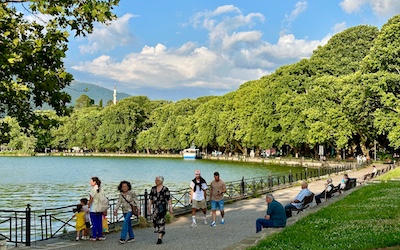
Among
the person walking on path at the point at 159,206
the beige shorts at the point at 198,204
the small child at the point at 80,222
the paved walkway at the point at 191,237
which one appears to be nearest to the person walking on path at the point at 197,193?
the beige shorts at the point at 198,204

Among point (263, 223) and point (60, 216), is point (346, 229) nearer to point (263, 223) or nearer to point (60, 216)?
point (263, 223)

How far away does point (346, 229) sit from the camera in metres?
11.6

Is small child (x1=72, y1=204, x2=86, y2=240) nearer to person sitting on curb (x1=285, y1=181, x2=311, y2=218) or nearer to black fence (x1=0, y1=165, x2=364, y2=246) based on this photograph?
black fence (x1=0, y1=165, x2=364, y2=246)

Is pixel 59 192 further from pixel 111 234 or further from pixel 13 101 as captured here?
pixel 13 101

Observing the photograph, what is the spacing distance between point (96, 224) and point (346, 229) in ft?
Result: 23.0

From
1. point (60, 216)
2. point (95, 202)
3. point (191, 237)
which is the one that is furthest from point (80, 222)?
point (60, 216)

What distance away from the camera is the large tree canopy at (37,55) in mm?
10297

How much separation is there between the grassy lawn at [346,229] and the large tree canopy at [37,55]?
6.33 m

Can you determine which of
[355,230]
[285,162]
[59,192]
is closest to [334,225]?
[355,230]

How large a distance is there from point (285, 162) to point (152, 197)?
62.2m

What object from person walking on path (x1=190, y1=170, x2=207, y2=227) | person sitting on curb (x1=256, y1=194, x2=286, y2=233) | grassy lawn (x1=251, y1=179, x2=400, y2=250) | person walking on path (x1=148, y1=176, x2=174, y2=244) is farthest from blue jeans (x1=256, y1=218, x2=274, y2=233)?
person walking on path (x1=190, y1=170, x2=207, y2=227)

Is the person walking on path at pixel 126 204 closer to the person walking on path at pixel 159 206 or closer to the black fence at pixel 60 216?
the person walking on path at pixel 159 206

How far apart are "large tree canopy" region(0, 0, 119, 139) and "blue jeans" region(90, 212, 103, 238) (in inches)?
123

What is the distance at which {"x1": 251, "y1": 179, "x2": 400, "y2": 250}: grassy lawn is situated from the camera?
31.3 ft
